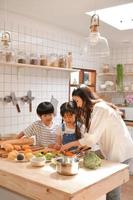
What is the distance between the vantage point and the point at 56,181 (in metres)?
1.36

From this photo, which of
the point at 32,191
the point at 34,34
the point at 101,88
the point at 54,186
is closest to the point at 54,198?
the point at 54,186

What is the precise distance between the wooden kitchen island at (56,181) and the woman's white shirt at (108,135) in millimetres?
219

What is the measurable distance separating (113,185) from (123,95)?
124 inches

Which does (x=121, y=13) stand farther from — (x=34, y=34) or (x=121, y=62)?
(x=121, y=62)

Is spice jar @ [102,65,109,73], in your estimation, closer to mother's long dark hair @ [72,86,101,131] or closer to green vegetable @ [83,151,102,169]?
mother's long dark hair @ [72,86,101,131]

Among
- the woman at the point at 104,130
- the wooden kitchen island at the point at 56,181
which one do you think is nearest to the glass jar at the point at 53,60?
the woman at the point at 104,130

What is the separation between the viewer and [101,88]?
175 inches

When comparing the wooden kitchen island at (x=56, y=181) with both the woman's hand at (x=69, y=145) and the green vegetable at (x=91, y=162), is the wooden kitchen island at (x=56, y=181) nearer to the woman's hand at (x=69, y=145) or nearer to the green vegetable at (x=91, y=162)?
the green vegetable at (x=91, y=162)

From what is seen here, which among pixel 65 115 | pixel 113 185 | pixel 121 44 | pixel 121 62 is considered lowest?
pixel 113 185

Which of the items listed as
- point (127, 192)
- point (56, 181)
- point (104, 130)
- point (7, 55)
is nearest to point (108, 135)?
point (104, 130)

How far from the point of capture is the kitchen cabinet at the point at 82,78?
386 cm

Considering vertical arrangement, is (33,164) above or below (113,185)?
above

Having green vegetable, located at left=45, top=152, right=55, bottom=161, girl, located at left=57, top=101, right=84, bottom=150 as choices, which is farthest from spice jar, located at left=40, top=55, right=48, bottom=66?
green vegetable, located at left=45, top=152, right=55, bottom=161

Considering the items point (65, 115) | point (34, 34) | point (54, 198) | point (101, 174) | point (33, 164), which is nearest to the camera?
point (54, 198)
